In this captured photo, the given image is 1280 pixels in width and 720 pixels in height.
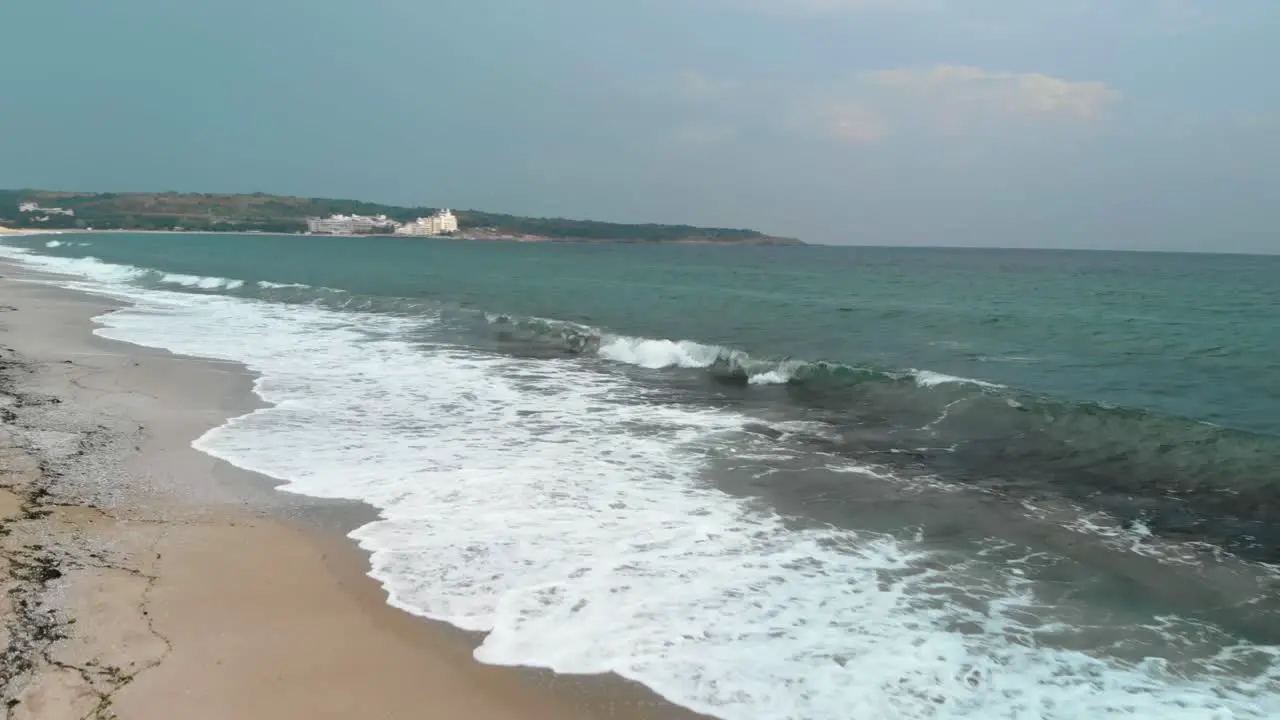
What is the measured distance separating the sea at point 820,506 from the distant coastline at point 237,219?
503 ft

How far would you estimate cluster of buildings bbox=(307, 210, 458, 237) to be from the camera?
16800 cm

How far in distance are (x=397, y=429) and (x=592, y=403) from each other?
3.34 metres

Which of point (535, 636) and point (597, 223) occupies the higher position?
A: point (597, 223)

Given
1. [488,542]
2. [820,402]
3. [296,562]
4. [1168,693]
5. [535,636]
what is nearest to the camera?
[1168,693]

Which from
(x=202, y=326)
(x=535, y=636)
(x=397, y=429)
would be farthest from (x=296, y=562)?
(x=202, y=326)

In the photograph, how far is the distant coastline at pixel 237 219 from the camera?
147625mm

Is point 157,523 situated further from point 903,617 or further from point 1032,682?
point 1032,682

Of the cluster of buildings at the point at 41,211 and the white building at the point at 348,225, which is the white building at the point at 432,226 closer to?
the white building at the point at 348,225

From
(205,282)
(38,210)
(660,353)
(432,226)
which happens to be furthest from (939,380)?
(38,210)

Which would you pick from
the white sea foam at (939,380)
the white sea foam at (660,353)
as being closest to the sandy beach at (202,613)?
the white sea foam at (939,380)

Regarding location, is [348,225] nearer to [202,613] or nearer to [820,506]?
[820,506]

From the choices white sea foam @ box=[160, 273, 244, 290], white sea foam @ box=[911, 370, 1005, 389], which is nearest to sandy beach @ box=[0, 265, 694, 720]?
white sea foam @ box=[911, 370, 1005, 389]

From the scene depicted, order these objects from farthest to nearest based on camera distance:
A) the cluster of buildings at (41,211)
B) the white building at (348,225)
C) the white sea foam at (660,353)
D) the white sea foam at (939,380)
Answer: the white building at (348,225)
the cluster of buildings at (41,211)
the white sea foam at (660,353)
the white sea foam at (939,380)

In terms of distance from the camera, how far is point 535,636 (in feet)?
16.2
